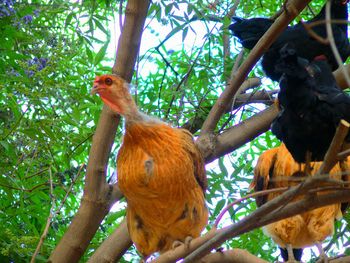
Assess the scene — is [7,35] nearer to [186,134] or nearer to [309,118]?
[186,134]

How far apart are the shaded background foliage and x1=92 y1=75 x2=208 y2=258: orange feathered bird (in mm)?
386

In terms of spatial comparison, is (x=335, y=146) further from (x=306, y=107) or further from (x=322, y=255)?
(x=322, y=255)

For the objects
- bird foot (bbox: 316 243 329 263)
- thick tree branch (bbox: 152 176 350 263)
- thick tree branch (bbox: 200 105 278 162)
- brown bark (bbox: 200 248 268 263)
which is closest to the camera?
thick tree branch (bbox: 152 176 350 263)

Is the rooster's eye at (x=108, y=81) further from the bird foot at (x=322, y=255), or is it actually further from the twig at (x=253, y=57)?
the bird foot at (x=322, y=255)

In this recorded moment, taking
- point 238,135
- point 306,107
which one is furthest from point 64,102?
point 306,107

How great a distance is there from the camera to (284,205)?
2180 millimetres

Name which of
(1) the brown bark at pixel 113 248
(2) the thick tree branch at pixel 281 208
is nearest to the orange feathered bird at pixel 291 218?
(1) the brown bark at pixel 113 248

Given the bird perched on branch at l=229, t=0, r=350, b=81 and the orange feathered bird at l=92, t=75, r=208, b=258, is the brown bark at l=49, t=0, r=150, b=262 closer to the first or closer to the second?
the orange feathered bird at l=92, t=75, r=208, b=258

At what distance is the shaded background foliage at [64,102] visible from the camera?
3938 mm

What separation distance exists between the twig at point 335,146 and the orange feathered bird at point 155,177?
Answer: 1.33m

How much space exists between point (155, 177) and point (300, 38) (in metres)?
0.94

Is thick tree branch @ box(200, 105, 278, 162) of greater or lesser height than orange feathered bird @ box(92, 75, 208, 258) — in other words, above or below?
above

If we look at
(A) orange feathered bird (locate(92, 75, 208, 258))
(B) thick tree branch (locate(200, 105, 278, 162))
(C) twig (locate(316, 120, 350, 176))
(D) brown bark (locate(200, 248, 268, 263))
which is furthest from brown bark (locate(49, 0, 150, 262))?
(C) twig (locate(316, 120, 350, 176))

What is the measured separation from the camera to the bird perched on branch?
11.3 feet
